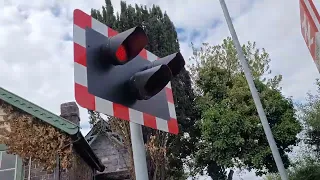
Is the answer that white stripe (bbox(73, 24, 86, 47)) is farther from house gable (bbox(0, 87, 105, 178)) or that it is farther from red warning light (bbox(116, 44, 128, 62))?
house gable (bbox(0, 87, 105, 178))

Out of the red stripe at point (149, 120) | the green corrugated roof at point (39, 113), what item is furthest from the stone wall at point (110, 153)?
the red stripe at point (149, 120)

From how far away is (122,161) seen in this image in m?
18.2

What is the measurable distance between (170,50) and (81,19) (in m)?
17.4

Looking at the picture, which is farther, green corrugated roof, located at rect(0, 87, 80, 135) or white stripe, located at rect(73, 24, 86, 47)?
green corrugated roof, located at rect(0, 87, 80, 135)

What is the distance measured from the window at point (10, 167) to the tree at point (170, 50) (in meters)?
8.20

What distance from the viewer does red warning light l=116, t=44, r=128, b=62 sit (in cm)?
236

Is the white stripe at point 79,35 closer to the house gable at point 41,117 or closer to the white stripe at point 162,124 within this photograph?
the white stripe at point 162,124

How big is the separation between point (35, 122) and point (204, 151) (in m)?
11.2

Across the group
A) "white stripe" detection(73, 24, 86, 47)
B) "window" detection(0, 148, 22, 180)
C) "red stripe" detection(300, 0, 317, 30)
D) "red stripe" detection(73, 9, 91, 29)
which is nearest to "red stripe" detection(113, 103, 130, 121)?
"white stripe" detection(73, 24, 86, 47)

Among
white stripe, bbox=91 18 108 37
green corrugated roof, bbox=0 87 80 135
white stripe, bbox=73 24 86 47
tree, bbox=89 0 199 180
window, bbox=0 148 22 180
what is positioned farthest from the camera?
tree, bbox=89 0 199 180

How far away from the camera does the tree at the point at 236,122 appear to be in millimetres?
18484

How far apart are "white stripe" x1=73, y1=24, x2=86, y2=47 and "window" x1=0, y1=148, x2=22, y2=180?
8706 mm

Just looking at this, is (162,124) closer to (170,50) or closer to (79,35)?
(79,35)

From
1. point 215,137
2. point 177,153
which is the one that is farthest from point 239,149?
point 177,153
